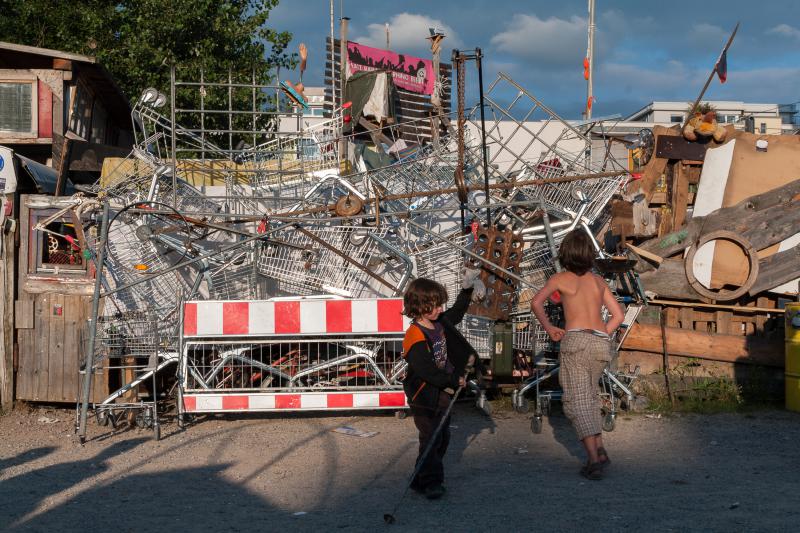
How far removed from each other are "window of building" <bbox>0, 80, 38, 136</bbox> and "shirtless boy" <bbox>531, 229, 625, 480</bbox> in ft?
37.3

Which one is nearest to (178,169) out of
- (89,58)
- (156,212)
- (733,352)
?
(156,212)

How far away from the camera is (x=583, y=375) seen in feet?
20.1

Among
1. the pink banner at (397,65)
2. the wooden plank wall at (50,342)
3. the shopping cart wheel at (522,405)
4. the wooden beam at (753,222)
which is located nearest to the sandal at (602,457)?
the shopping cart wheel at (522,405)

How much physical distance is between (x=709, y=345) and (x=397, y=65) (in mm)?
20210

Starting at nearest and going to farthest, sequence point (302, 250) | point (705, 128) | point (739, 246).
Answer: point (302, 250) → point (739, 246) → point (705, 128)

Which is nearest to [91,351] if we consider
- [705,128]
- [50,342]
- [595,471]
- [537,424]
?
[50,342]

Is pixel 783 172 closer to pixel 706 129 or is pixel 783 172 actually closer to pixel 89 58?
pixel 706 129

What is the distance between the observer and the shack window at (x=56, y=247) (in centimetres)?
963

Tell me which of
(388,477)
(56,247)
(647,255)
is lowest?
(388,477)

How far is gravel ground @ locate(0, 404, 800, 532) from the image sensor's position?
5188mm

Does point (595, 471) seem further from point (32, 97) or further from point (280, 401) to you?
point (32, 97)

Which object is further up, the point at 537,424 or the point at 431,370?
the point at 431,370

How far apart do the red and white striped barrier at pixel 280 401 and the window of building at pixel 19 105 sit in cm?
861

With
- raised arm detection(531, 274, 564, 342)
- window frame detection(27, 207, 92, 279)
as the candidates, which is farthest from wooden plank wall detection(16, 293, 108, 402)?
raised arm detection(531, 274, 564, 342)
